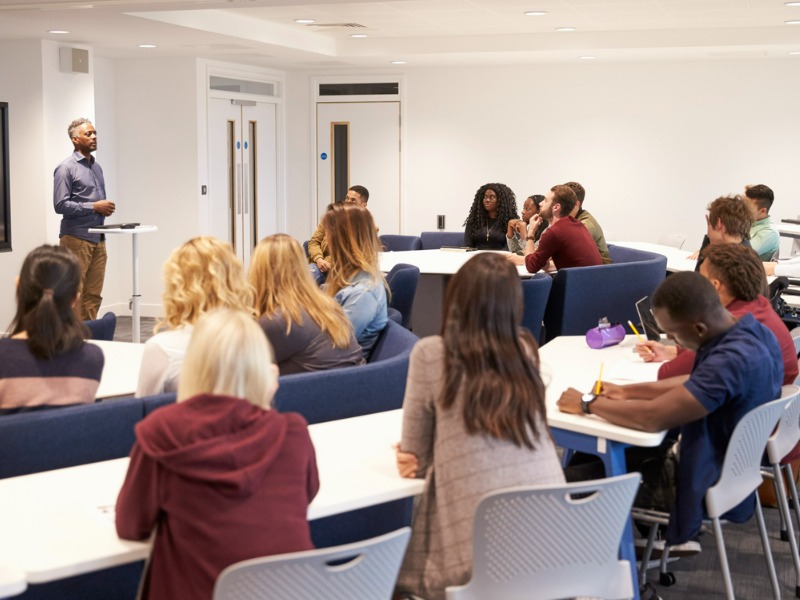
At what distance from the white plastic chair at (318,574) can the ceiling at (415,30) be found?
497 cm

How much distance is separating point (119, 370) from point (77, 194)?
409 centimetres

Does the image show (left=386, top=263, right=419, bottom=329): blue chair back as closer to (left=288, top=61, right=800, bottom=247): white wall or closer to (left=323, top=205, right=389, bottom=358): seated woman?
(left=323, top=205, right=389, bottom=358): seated woman

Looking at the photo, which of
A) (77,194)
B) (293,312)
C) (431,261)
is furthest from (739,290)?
(77,194)

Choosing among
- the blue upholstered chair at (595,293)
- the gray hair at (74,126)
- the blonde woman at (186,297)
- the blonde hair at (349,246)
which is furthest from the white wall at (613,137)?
the blonde woman at (186,297)

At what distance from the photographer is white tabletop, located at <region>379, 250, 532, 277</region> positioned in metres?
7.02

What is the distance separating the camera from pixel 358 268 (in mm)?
4641

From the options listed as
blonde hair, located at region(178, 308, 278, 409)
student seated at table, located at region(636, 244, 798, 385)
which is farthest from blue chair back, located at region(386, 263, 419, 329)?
blonde hair, located at region(178, 308, 278, 409)

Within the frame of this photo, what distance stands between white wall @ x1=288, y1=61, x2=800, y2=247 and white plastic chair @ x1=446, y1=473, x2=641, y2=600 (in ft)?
30.4

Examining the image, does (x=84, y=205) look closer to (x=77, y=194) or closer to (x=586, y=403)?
(x=77, y=194)

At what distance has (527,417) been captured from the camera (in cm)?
254

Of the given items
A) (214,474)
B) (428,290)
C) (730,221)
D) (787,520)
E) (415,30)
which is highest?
(415,30)

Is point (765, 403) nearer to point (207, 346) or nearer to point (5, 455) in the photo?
point (207, 346)

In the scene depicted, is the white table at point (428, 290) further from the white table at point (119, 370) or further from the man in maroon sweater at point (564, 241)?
the white table at point (119, 370)

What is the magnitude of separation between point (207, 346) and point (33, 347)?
1.02 m
